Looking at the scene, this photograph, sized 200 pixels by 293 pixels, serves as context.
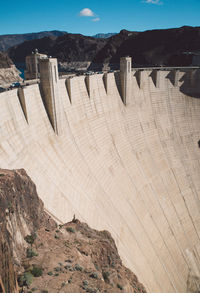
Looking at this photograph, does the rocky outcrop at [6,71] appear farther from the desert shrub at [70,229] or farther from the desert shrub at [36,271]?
the desert shrub at [36,271]

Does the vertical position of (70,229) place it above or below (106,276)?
above

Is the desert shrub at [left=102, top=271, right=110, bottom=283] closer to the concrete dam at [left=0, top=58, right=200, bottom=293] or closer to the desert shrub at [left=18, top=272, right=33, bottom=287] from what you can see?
the desert shrub at [left=18, top=272, right=33, bottom=287]

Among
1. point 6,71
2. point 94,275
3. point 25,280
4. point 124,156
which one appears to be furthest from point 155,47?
point 25,280

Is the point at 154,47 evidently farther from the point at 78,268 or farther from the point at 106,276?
Result: the point at 78,268

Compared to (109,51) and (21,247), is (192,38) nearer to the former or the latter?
(109,51)

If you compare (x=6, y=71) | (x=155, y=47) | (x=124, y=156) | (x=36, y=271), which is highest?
(x=155, y=47)

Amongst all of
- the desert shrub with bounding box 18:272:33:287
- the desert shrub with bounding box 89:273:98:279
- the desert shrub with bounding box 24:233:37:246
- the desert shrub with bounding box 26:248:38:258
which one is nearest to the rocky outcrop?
the desert shrub with bounding box 24:233:37:246

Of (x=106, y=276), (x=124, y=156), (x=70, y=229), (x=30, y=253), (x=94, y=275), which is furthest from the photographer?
(x=124, y=156)
